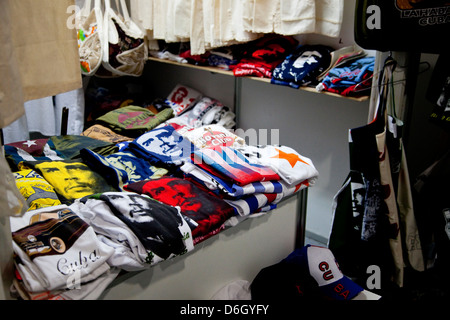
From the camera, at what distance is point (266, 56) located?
85.4 inches

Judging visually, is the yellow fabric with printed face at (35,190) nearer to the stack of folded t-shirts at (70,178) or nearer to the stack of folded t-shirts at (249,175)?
the stack of folded t-shirts at (70,178)

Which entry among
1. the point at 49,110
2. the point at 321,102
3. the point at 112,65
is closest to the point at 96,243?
the point at 321,102

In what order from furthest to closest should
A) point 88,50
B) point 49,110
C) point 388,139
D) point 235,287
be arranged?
point 49,110
point 88,50
point 388,139
point 235,287

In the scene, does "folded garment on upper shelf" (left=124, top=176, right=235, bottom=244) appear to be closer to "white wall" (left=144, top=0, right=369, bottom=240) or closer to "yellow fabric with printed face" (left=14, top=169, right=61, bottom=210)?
"yellow fabric with printed face" (left=14, top=169, right=61, bottom=210)

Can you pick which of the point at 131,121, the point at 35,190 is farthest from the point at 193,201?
the point at 131,121

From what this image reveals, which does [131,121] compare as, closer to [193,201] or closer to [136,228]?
[193,201]

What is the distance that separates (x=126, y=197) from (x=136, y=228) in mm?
115

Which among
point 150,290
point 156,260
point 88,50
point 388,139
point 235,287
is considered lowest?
→ point 235,287

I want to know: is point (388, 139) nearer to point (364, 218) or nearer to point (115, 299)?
point (364, 218)

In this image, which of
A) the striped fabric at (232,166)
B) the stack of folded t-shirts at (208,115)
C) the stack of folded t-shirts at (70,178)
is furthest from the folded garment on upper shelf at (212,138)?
the stack of folded t-shirts at (208,115)

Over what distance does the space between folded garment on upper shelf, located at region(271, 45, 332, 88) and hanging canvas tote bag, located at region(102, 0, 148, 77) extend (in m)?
1.02

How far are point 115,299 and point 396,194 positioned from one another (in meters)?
1.18

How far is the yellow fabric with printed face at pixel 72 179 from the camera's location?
1297 millimetres

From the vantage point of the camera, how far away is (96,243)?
960 millimetres
